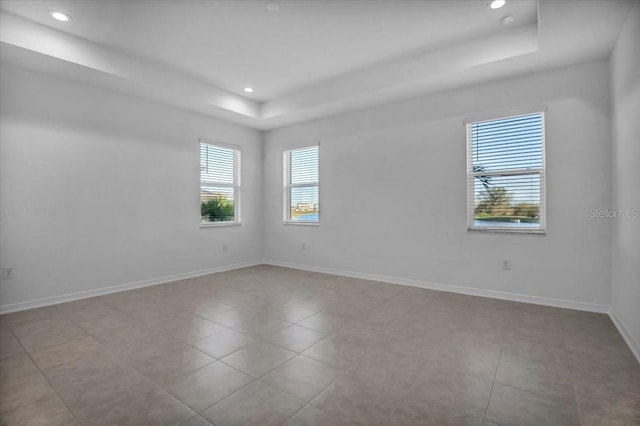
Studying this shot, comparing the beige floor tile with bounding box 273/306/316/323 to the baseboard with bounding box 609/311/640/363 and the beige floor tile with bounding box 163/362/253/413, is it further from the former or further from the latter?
the baseboard with bounding box 609/311/640/363

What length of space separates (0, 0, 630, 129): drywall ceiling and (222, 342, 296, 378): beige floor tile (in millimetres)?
2891

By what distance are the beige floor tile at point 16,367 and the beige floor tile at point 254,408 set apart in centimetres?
141

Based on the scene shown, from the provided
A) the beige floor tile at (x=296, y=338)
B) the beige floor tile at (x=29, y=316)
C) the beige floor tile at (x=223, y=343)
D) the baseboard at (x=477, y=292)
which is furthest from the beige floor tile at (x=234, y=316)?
the baseboard at (x=477, y=292)

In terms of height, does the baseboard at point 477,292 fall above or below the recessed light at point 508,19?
below

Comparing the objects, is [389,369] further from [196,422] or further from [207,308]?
[207,308]

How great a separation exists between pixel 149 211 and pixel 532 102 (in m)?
5.02

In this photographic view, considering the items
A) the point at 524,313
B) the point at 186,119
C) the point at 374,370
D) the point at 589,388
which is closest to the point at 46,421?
the point at 374,370

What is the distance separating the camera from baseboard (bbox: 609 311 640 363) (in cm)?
230

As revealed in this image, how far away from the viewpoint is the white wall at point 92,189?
11.3 feet

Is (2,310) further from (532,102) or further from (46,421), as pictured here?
(532,102)

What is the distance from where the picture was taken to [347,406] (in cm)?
175

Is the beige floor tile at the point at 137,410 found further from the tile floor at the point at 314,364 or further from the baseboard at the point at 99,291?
the baseboard at the point at 99,291

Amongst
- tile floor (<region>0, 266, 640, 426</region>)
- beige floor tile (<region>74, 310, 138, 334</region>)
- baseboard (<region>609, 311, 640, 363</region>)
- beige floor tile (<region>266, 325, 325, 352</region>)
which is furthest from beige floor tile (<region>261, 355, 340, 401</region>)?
baseboard (<region>609, 311, 640, 363</region>)

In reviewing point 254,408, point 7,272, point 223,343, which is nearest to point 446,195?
point 223,343
